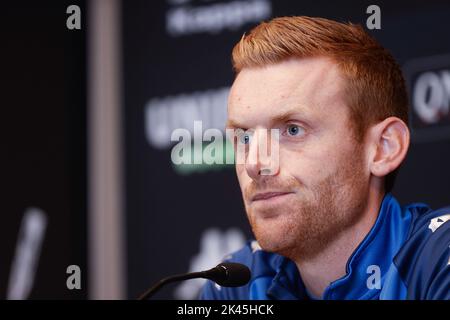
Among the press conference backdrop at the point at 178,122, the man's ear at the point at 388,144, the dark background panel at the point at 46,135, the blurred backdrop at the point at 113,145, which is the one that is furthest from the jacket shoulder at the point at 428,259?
the dark background panel at the point at 46,135

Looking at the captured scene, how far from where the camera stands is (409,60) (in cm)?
191

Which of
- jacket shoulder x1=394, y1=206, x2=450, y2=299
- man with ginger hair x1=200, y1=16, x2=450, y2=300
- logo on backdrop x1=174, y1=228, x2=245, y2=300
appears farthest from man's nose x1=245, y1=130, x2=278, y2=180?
logo on backdrop x1=174, y1=228, x2=245, y2=300

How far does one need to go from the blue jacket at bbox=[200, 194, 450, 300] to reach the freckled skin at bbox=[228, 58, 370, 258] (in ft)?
0.25

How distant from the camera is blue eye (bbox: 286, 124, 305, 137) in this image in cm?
132

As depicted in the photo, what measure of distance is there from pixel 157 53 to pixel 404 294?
1359 millimetres

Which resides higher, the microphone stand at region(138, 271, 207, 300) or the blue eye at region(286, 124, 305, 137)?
the blue eye at region(286, 124, 305, 137)

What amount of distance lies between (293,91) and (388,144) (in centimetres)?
18

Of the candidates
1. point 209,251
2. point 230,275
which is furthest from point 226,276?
point 209,251

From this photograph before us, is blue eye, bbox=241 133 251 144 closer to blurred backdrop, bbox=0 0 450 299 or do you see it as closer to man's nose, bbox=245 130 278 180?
man's nose, bbox=245 130 278 180

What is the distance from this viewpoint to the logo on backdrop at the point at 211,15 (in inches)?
87.6

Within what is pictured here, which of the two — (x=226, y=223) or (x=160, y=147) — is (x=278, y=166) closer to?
(x=226, y=223)

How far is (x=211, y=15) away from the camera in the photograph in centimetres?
234

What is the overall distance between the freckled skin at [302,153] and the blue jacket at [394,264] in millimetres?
77
